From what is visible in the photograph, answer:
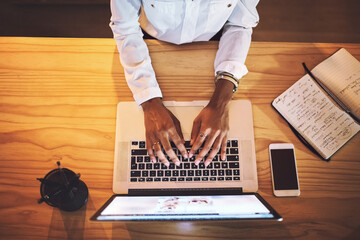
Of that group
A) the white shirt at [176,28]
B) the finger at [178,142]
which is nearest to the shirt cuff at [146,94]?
the white shirt at [176,28]

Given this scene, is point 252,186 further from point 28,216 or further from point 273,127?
point 28,216

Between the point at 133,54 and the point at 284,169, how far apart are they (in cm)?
69

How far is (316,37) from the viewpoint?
176 cm

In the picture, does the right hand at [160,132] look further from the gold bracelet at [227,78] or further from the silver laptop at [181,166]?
the gold bracelet at [227,78]

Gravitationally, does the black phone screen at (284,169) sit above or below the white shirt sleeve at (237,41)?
below

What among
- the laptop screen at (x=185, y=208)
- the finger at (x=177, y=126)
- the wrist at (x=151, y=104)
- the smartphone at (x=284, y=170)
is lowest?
the laptop screen at (x=185, y=208)

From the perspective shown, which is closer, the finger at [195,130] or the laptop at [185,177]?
the laptop at [185,177]

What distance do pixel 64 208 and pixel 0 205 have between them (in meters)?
0.25

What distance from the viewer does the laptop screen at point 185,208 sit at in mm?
604

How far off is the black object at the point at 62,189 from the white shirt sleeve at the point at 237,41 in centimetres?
64

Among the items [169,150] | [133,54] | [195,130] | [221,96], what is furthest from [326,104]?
[133,54]

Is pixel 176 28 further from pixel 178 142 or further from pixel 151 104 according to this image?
pixel 178 142

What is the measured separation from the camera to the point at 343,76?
848 mm

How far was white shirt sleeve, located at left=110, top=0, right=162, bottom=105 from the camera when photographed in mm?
787
